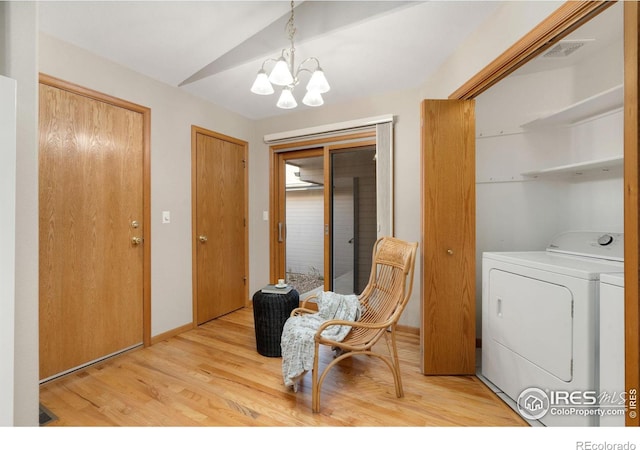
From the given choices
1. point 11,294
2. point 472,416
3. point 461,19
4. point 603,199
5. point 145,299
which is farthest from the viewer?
point 145,299

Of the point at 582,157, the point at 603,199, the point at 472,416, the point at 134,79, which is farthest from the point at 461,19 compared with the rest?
the point at 134,79

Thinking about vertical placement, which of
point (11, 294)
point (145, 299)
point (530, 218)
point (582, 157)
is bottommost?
point (145, 299)

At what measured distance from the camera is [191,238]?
8.96 feet

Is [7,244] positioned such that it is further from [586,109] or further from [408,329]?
[586,109]

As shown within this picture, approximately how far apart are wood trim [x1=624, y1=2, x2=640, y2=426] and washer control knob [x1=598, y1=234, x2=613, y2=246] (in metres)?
0.98

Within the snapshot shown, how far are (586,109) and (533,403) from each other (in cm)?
195

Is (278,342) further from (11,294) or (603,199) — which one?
(603,199)

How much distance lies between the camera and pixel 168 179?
2.52m

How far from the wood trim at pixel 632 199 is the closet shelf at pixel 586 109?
88cm

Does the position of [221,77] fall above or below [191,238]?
above

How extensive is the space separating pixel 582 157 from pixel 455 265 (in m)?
1.31

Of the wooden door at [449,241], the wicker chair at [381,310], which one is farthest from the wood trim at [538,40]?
the wicker chair at [381,310]

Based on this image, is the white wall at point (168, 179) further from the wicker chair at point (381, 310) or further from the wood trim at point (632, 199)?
the wood trim at point (632, 199)

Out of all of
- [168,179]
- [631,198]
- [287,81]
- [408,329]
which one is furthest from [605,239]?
[168,179]
